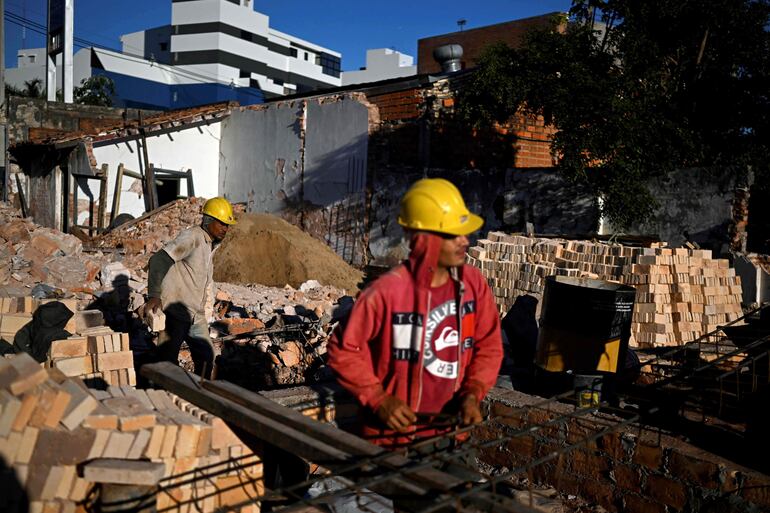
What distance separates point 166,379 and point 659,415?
3.54 m

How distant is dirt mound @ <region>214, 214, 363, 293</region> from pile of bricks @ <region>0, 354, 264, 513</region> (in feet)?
35.4

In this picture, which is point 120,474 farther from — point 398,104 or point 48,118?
point 48,118

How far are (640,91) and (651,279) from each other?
7292mm

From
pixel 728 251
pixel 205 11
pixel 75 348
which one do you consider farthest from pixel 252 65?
pixel 75 348

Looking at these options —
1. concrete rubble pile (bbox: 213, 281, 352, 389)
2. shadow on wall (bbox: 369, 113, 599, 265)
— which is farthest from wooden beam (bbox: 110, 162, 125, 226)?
concrete rubble pile (bbox: 213, 281, 352, 389)

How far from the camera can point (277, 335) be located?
908cm

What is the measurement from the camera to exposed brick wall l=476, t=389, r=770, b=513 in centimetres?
380

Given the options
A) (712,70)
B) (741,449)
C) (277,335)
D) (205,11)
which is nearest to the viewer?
(741,449)

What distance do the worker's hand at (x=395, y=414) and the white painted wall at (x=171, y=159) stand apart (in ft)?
60.2

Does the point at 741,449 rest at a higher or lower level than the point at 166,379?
lower

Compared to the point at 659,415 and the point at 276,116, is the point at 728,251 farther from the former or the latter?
the point at 276,116

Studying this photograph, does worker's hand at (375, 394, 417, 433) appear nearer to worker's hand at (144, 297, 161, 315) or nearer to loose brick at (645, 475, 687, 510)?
loose brick at (645, 475, 687, 510)

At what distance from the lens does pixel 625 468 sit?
14.3 feet

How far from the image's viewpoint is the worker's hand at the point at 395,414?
2666mm
